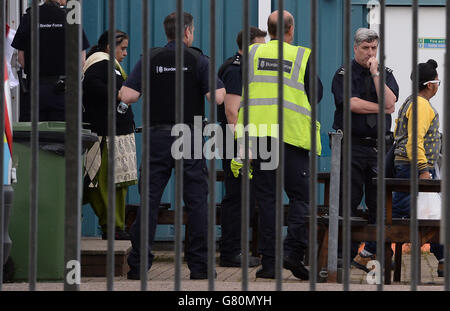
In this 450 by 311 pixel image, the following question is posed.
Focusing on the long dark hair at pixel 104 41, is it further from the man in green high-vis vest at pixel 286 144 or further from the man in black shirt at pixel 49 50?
the man in green high-vis vest at pixel 286 144

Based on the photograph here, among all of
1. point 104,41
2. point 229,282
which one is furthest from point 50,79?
point 229,282

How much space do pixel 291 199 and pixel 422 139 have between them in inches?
60.8

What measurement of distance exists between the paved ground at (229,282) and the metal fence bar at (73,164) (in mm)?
398

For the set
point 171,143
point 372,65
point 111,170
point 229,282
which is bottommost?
point 229,282

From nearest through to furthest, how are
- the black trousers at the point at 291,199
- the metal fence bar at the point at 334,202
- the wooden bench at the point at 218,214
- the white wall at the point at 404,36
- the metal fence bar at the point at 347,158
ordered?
the metal fence bar at the point at 347,158 < the metal fence bar at the point at 334,202 < the black trousers at the point at 291,199 < the wooden bench at the point at 218,214 < the white wall at the point at 404,36

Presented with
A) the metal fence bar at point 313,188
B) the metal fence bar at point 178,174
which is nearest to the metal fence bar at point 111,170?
the metal fence bar at point 178,174

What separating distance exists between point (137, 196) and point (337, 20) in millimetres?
2823

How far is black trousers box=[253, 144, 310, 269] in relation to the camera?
7.27 metres

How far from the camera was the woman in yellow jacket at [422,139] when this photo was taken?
27.6 feet

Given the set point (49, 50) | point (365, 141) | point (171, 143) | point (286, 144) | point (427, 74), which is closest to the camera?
point (171, 143)

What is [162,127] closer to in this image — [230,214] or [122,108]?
[122,108]

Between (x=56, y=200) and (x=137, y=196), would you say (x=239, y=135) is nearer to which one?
(x=56, y=200)

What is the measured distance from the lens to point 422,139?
8414 millimetres

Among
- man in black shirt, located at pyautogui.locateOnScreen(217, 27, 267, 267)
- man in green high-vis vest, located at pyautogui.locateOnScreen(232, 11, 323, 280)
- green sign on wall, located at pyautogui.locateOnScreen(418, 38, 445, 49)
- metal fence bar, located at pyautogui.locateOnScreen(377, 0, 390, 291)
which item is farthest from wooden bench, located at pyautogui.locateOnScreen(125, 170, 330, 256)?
metal fence bar, located at pyautogui.locateOnScreen(377, 0, 390, 291)
